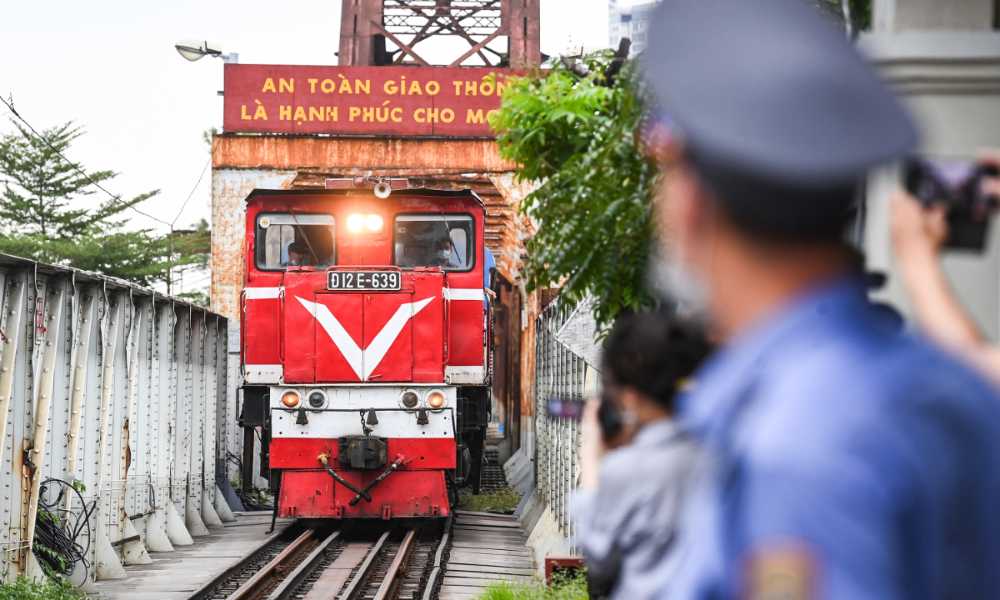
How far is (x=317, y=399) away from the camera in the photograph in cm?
1384

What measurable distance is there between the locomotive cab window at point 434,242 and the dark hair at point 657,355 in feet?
36.9

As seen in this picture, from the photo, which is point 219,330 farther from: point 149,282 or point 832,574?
point 149,282

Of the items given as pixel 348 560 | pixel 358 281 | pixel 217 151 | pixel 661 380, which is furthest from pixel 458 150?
pixel 661 380

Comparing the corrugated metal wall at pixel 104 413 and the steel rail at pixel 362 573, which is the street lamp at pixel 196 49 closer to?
the corrugated metal wall at pixel 104 413

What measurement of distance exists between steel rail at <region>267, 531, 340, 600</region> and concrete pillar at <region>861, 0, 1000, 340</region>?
8.40 meters

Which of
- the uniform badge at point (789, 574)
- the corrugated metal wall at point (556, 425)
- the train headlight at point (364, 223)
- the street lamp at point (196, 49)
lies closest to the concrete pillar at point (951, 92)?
the uniform badge at point (789, 574)

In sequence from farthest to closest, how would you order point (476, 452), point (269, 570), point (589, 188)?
1. point (476, 452)
2. point (269, 570)
3. point (589, 188)

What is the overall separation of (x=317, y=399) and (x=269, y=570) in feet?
7.55

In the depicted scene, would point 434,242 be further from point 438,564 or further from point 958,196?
point 958,196

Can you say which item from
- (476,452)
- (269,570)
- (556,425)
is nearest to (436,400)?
(556,425)

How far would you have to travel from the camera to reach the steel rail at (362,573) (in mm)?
11006

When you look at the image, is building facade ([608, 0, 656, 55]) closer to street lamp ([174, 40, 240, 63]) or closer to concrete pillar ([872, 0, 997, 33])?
concrete pillar ([872, 0, 997, 33])

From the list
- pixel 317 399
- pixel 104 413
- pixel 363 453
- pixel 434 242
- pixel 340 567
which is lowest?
pixel 340 567

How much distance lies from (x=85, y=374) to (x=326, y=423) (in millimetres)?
2918
